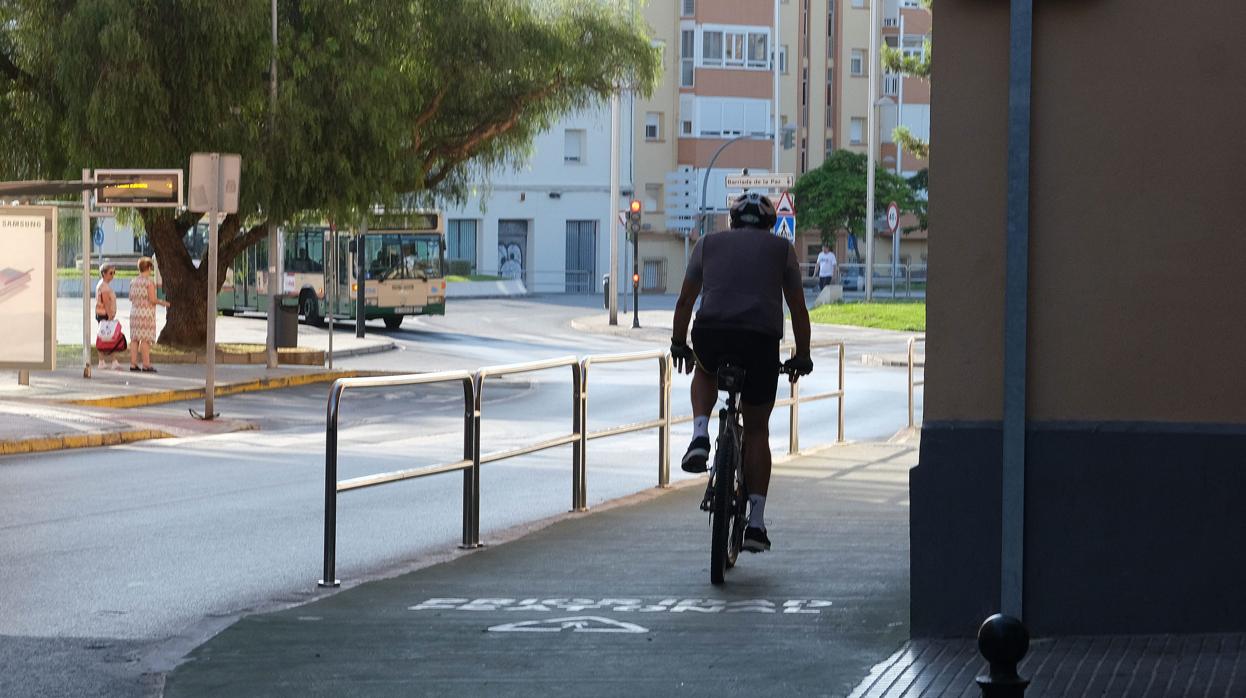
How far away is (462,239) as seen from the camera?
83125 mm

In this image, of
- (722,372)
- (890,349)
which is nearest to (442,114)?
(890,349)

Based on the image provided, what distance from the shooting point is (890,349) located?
40.2 metres

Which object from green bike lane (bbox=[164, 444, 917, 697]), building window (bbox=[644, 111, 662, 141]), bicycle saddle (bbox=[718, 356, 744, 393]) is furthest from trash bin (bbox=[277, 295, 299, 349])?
building window (bbox=[644, 111, 662, 141])

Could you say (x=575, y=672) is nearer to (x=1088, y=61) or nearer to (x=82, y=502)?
(x=1088, y=61)

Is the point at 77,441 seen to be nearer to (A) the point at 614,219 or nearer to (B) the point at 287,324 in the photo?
(B) the point at 287,324

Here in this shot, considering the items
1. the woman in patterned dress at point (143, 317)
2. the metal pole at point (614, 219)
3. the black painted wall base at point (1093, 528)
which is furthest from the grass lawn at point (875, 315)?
the black painted wall base at point (1093, 528)

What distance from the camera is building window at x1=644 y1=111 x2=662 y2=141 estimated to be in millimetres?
84312

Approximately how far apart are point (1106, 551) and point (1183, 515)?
0.28 m

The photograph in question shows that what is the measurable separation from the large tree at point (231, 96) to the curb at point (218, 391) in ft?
7.36

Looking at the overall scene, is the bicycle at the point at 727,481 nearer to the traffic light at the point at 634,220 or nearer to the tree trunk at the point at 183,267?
the tree trunk at the point at 183,267

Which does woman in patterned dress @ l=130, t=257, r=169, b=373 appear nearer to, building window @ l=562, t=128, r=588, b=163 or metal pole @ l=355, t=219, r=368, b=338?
metal pole @ l=355, t=219, r=368, b=338

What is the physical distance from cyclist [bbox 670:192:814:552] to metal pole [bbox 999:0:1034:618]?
239 centimetres

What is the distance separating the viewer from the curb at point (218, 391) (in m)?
24.1

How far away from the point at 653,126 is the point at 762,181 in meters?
49.0
